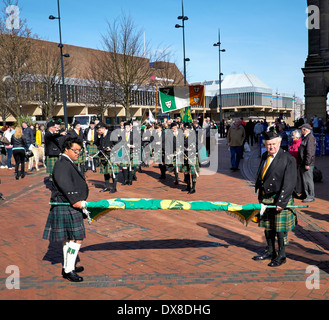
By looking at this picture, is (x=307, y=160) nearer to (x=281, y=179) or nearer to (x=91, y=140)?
(x=281, y=179)

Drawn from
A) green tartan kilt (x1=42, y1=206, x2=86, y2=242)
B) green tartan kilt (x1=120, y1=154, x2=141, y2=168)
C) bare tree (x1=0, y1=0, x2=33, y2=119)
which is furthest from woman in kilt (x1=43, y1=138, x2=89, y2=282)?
bare tree (x1=0, y1=0, x2=33, y2=119)

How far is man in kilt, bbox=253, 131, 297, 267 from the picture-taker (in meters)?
5.04

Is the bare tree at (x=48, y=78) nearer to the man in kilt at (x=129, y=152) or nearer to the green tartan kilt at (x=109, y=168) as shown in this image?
the man in kilt at (x=129, y=152)

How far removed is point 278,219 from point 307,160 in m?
4.29

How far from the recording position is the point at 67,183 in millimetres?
4770

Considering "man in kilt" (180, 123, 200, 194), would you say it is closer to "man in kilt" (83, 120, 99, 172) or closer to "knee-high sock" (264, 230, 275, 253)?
"man in kilt" (83, 120, 99, 172)

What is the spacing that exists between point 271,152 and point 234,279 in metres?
1.72

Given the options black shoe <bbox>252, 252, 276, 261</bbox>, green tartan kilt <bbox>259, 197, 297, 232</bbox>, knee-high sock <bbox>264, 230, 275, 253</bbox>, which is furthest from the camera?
black shoe <bbox>252, 252, 276, 261</bbox>
